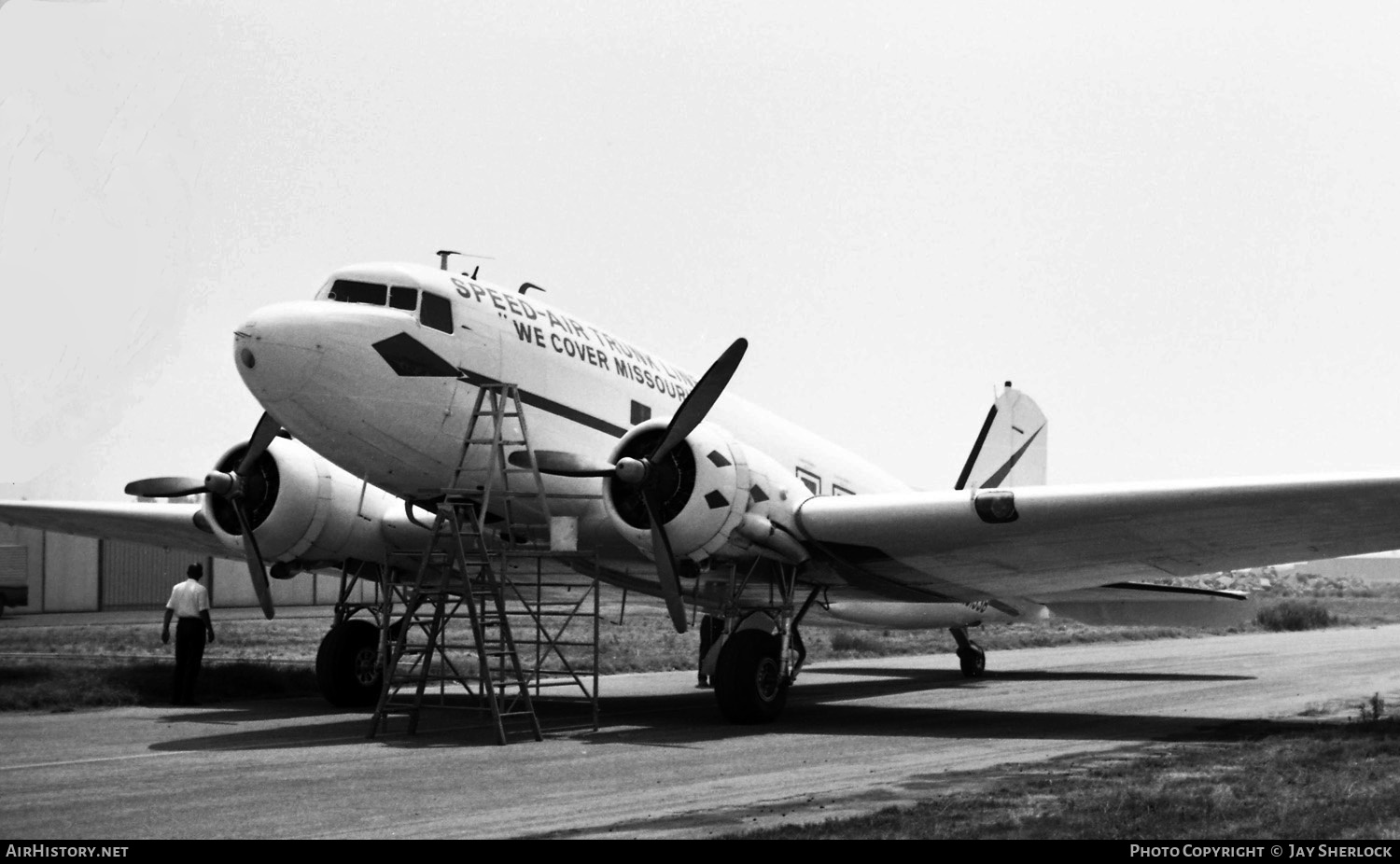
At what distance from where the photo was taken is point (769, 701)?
15.3 m

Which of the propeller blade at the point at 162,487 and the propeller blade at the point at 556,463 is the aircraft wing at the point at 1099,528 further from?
the propeller blade at the point at 162,487

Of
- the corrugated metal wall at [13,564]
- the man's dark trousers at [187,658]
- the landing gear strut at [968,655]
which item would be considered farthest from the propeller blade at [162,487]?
the corrugated metal wall at [13,564]

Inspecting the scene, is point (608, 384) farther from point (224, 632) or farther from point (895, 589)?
point (224, 632)

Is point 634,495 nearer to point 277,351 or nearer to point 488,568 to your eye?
point 488,568

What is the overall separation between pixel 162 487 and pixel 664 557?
6692mm

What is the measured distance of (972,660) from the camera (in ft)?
79.8

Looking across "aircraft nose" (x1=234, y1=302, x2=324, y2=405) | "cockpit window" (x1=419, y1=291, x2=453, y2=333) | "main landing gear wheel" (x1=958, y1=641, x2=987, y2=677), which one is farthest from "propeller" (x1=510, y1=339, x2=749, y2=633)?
"main landing gear wheel" (x1=958, y1=641, x2=987, y2=677)

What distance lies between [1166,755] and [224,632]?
97.9 feet

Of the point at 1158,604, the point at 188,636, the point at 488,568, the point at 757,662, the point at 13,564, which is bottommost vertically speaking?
the point at 757,662

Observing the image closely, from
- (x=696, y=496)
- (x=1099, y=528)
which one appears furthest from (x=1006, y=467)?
(x=696, y=496)

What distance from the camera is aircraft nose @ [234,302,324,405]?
1309 centimetres

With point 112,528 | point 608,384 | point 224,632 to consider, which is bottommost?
point 224,632

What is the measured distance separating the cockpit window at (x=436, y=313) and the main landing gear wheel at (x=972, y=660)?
42.8 feet
